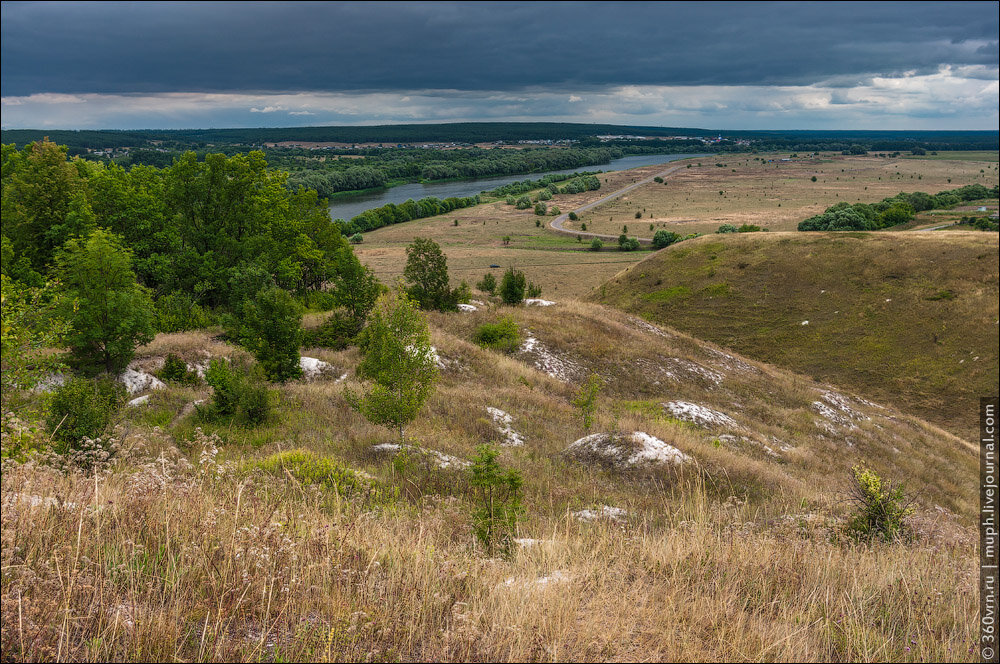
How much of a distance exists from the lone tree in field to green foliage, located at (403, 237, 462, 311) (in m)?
19.0

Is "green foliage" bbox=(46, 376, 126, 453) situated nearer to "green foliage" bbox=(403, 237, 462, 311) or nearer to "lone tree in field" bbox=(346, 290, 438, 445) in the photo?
"lone tree in field" bbox=(346, 290, 438, 445)

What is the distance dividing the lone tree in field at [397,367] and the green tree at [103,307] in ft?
28.3

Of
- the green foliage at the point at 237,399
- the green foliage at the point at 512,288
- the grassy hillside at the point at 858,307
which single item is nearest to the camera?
the green foliage at the point at 237,399

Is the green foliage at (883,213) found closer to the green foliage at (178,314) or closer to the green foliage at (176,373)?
the green foliage at (178,314)

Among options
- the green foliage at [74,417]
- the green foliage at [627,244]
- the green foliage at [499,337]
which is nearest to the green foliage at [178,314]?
the green foliage at [499,337]

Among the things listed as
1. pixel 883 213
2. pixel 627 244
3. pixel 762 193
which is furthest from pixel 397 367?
pixel 762 193

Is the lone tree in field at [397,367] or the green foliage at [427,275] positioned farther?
the green foliage at [427,275]

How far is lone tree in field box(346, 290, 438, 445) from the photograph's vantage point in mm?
12734

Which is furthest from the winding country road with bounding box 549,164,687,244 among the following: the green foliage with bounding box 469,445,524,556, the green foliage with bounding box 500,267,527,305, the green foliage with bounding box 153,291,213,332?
the green foliage with bounding box 469,445,524,556

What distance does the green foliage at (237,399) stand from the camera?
44.8 feet

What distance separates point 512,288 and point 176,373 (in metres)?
23.4

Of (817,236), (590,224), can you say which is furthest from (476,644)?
(590,224)

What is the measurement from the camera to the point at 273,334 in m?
18.4

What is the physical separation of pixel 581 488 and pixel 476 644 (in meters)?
8.02
